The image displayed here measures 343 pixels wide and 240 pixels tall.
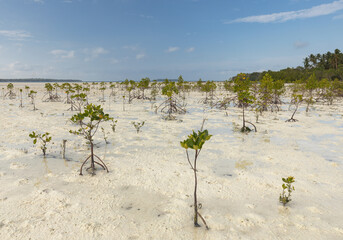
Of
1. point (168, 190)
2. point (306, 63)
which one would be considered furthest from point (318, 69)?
point (168, 190)

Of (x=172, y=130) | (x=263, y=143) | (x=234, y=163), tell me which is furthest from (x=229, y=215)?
(x=172, y=130)

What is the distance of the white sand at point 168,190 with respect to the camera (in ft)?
9.39

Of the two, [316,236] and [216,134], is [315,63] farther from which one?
[316,236]

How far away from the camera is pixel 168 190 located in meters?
3.89

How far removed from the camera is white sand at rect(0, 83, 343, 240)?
2.86m

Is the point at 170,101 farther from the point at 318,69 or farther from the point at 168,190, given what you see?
the point at 318,69

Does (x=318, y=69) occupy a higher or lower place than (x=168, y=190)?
higher

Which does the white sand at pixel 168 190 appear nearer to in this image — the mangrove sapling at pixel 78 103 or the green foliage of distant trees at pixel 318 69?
the mangrove sapling at pixel 78 103

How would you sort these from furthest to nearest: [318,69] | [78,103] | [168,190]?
1. [318,69]
2. [78,103]
3. [168,190]

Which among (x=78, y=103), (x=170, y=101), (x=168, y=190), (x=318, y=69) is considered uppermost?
(x=318, y=69)

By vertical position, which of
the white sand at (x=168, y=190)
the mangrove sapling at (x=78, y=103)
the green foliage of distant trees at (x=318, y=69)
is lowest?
the white sand at (x=168, y=190)

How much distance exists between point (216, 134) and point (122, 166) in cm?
422

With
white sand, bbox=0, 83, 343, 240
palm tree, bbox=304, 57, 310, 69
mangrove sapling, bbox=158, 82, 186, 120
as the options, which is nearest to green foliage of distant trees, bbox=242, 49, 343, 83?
palm tree, bbox=304, 57, 310, 69

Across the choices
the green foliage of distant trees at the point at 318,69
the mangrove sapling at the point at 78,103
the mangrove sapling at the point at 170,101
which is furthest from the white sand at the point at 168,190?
the green foliage of distant trees at the point at 318,69
